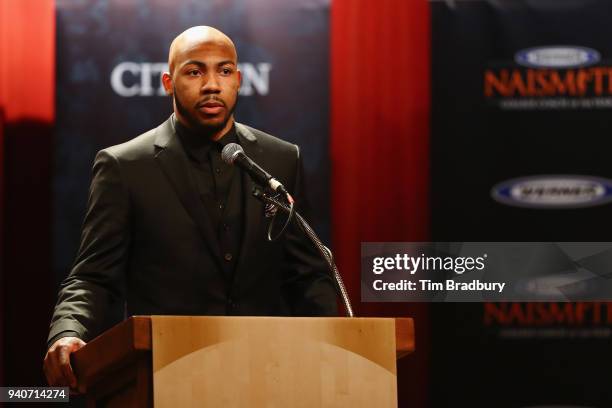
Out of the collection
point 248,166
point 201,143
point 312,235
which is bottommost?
point 312,235

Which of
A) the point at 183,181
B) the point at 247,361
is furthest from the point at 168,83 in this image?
the point at 247,361

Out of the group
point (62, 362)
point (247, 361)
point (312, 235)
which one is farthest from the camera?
point (312, 235)

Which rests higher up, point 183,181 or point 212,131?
point 212,131

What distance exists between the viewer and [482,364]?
385 cm

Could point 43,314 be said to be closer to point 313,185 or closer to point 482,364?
point 313,185

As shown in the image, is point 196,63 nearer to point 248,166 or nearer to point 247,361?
point 248,166

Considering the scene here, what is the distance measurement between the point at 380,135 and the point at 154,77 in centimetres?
91

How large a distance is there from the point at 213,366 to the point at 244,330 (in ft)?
0.27

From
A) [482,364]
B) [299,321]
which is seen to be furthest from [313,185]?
[299,321]

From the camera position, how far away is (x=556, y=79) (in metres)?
3.82

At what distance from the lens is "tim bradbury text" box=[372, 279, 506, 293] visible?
370 centimetres

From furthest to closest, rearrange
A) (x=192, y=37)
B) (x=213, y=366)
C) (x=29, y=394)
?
(x=29, y=394) → (x=192, y=37) → (x=213, y=366)

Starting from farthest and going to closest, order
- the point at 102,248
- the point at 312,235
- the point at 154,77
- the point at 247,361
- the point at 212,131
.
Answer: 1. the point at 154,77
2. the point at 212,131
3. the point at 102,248
4. the point at 312,235
5. the point at 247,361

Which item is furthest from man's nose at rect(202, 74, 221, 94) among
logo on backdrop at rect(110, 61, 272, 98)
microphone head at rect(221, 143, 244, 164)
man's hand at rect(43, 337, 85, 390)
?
logo on backdrop at rect(110, 61, 272, 98)
